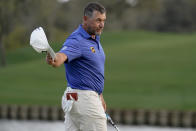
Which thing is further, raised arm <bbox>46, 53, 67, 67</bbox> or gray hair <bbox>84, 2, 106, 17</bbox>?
gray hair <bbox>84, 2, 106, 17</bbox>

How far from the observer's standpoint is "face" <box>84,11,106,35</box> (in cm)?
714

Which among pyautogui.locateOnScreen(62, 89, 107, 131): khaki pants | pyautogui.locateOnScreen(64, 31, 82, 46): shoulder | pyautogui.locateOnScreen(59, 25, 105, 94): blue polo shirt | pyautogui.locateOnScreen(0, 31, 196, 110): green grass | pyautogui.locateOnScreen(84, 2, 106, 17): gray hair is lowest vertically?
pyautogui.locateOnScreen(0, 31, 196, 110): green grass

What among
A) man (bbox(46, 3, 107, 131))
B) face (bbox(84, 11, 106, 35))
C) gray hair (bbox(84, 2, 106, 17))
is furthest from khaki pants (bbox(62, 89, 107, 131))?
gray hair (bbox(84, 2, 106, 17))

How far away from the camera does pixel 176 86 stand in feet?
110

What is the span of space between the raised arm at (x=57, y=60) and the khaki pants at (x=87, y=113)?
0.72m

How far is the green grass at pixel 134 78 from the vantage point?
98.3 feet

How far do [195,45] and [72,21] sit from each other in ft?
81.0

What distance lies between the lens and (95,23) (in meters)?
7.20

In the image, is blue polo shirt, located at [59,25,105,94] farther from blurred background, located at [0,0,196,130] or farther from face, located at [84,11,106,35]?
blurred background, located at [0,0,196,130]

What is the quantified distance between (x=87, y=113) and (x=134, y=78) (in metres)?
30.2

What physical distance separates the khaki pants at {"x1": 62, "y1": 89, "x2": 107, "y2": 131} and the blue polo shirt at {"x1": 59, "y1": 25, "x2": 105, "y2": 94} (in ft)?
0.32

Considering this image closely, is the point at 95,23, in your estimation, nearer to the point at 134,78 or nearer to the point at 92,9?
the point at 92,9

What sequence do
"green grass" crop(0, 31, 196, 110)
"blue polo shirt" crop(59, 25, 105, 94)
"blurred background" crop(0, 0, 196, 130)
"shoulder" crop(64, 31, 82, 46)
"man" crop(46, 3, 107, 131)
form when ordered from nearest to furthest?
"shoulder" crop(64, 31, 82, 46), "blue polo shirt" crop(59, 25, 105, 94), "man" crop(46, 3, 107, 131), "green grass" crop(0, 31, 196, 110), "blurred background" crop(0, 0, 196, 130)

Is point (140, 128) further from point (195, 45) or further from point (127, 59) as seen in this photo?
point (195, 45)
